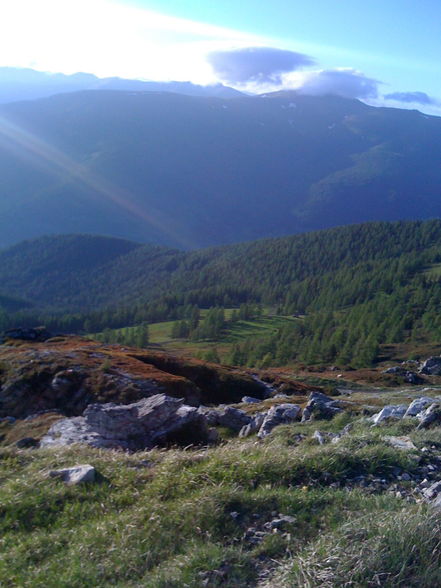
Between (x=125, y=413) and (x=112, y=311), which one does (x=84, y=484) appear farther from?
(x=112, y=311)

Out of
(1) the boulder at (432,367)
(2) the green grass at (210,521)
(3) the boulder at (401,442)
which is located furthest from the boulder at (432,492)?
(1) the boulder at (432,367)

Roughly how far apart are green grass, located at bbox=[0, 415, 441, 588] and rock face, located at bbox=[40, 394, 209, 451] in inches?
334

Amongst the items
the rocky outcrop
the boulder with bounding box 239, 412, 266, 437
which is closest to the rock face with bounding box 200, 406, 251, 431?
the boulder with bounding box 239, 412, 266, 437

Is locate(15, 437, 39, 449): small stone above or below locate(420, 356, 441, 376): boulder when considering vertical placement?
above

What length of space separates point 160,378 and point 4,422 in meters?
10.7

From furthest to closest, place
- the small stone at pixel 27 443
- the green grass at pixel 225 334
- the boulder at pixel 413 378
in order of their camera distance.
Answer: the green grass at pixel 225 334 → the boulder at pixel 413 378 → the small stone at pixel 27 443

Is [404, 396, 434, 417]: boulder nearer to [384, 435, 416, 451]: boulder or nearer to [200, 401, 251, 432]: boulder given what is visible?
[384, 435, 416, 451]: boulder

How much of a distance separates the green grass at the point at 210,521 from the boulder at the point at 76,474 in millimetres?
197

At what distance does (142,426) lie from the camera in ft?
64.5

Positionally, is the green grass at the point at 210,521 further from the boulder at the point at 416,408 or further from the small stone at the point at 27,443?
the boulder at the point at 416,408

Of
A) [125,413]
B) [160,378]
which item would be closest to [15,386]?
[160,378]

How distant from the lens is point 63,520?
7.97m

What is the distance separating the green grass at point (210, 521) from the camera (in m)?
6.41

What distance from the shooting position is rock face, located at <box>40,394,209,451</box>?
18906 millimetres
